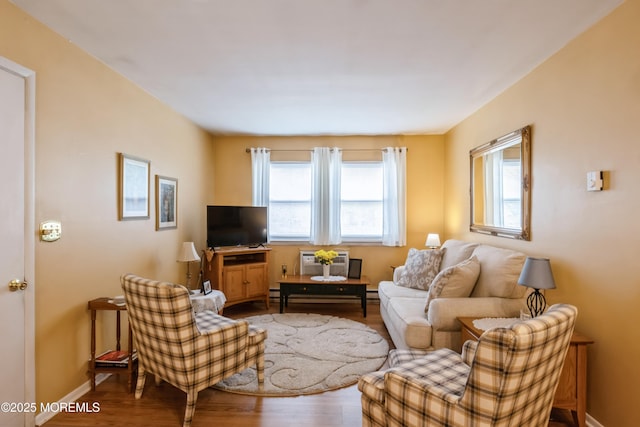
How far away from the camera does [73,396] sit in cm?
246

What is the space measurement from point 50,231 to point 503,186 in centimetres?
390

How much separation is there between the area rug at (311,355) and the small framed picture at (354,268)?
29.6 inches

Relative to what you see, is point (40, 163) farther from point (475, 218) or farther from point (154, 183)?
point (475, 218)

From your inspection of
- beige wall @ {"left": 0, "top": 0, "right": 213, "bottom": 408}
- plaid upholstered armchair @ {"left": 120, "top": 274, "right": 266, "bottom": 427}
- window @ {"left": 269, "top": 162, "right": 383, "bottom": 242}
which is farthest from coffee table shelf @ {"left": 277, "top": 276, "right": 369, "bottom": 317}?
plaid upholstered armchair @ {"left": 120, "top": 274, "right": 266, "bottom": 427}

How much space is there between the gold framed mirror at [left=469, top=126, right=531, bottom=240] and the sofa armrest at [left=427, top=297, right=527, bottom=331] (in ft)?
2.09

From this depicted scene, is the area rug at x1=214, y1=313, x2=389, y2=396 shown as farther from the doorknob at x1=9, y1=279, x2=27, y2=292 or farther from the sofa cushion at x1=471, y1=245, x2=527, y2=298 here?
the doorknob at x1=9, y1=279, x2=27, y2=292

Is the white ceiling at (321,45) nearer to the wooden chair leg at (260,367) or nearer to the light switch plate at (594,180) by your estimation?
the light switch plate at (594,180)

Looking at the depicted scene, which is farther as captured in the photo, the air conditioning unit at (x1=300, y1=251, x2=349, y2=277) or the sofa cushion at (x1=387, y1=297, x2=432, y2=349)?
the air conditioning unit at (x1=300, y1=251, x2=349, y2=277)

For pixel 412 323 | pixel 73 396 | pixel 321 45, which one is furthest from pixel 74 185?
pixel 412 323

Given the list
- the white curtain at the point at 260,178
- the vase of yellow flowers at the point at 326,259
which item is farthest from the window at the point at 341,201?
the vase of yellow flowers at the point at 326,259

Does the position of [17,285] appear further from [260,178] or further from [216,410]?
[260,178]

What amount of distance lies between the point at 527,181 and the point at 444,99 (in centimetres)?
128

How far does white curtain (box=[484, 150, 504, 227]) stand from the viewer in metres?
A: 3.54

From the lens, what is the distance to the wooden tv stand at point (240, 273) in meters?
4.48
